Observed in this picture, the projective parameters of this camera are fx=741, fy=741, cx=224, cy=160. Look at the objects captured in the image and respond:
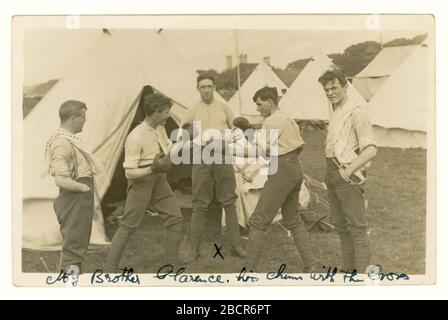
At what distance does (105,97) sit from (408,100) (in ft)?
6.28

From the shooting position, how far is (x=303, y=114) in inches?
183

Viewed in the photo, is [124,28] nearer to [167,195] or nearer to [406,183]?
[167,195]

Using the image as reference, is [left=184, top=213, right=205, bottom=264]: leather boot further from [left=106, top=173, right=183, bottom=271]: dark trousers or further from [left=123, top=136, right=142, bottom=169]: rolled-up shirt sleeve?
[left=123, top=136, right=142, bottom=169]: rolled-up shirt sleeve

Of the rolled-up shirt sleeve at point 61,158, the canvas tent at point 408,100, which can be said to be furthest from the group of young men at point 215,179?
the canvas tent at point 408,100

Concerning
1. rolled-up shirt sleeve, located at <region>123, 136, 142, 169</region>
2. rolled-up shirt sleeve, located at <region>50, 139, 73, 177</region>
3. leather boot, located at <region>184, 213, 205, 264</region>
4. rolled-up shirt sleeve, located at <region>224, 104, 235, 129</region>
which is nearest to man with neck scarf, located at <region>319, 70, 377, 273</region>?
rolled-up shirt sleeve, located at <region>224, 104, 235, 129</region>

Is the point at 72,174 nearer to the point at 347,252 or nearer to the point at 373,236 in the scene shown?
the point at 347,252

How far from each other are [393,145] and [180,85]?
54.8 inches

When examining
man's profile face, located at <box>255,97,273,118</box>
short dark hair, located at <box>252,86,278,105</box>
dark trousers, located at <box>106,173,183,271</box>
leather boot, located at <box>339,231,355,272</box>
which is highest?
short dark hair, located at <box>252,86,278,105</box>

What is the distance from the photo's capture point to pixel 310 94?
4.68 metres

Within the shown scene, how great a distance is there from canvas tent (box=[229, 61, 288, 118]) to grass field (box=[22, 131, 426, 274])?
372 millimetres

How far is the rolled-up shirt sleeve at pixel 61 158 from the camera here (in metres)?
4.62

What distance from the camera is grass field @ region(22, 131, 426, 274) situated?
4.66 m

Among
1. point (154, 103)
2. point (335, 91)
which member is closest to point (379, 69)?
point (335, 91)

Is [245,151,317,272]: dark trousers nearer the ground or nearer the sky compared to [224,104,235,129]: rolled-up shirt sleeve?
nearer the ground
